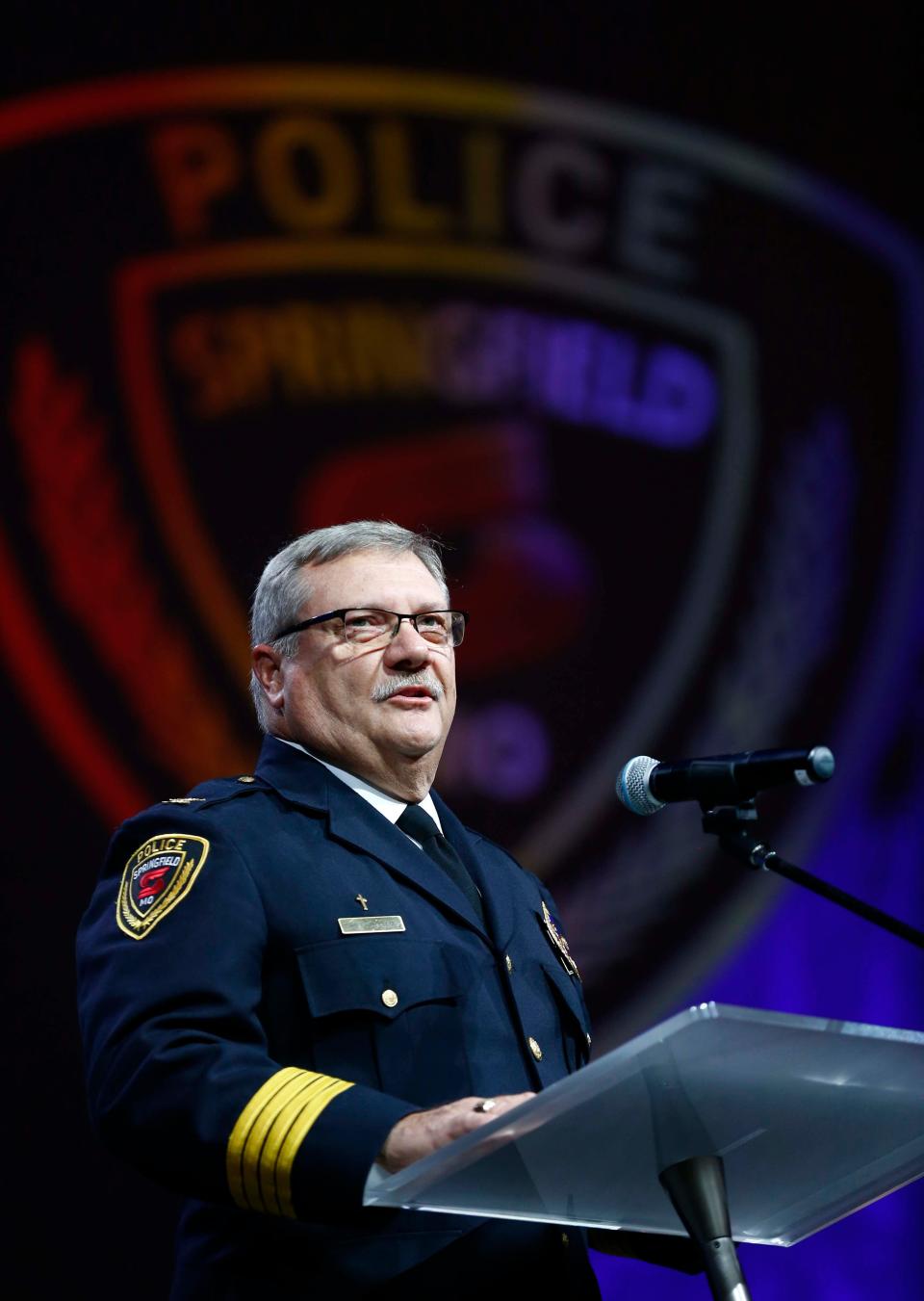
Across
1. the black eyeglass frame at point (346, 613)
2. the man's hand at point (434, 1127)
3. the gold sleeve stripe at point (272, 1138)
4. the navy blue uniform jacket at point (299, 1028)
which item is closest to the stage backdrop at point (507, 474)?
the black eyeglass frame at point (346, 613)

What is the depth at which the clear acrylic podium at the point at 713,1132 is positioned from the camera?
1202mm

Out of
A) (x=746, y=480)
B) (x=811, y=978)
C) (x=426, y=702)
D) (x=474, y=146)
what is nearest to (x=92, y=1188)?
(x=426, y=702)

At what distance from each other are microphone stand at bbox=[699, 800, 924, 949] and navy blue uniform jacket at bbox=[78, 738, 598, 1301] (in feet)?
1.38

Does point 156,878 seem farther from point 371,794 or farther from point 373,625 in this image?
point 373,625

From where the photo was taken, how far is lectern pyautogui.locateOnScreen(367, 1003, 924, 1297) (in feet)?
3.95

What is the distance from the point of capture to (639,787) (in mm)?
1666

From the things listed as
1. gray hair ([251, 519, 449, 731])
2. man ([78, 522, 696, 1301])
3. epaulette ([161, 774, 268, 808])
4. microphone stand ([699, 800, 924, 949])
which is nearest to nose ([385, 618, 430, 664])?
man ([78, 522, 696, 1301])

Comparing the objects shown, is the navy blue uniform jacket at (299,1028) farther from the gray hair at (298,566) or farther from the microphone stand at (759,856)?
the microphone stand at (759,856)

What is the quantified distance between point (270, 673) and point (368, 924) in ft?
1.80

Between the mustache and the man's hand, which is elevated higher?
the mustache

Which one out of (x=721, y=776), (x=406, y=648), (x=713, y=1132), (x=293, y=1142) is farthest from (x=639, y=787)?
(x=406, y=648)

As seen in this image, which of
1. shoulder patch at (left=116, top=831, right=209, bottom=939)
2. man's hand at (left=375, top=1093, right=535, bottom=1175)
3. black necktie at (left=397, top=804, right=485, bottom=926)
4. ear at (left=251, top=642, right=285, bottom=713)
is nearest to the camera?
man's hand at (left=375, top=1093, right=535, bottom=1175)

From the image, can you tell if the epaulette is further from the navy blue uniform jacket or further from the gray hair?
the gray hair

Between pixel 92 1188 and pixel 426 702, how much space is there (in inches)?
53.4
